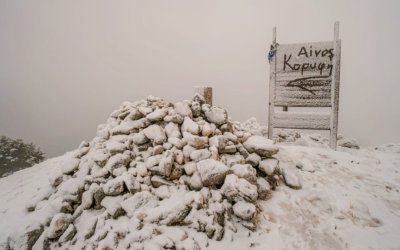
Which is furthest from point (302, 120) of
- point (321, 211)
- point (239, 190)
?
point (239, 190)

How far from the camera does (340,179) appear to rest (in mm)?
5039

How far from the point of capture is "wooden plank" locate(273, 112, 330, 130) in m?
7.20

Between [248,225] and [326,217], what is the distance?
4.70 ft

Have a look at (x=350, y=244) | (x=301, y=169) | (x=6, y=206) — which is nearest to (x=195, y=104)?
(x=301, y=169)

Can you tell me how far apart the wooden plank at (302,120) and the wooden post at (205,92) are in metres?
2.59

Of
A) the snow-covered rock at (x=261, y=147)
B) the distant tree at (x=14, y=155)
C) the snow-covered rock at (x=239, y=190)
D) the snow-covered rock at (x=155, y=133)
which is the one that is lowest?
the distant tree at (x=14, y=155)

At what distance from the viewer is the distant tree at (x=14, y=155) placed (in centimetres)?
2002

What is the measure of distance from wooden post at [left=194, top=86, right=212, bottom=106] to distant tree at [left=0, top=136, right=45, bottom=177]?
2149cm

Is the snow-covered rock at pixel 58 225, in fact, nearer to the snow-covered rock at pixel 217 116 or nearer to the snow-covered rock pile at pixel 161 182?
the snow-covered rock pile at pixel 161 182

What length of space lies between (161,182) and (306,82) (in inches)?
219

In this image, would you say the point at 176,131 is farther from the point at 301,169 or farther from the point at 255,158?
the point at 301,169

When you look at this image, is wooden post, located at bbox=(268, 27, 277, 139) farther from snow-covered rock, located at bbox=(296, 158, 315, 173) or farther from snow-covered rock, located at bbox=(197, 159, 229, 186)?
snow-covered rock, located at bbox=(197, 159, 229, 186)

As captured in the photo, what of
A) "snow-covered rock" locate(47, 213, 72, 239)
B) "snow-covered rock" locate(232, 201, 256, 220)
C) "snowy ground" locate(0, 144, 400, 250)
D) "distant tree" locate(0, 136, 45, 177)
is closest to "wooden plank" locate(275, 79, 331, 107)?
"snowy ground" locate(0, 144, 400, 250)

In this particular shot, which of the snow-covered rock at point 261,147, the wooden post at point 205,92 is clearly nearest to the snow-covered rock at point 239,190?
the snow-covered rock at point 261,147
